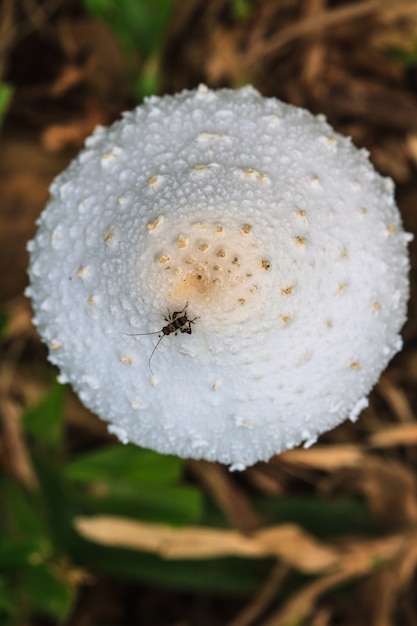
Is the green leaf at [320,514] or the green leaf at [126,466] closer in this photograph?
the green leaf at [126,466]

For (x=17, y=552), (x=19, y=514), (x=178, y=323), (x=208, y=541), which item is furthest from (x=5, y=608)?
(x=178, y=323)

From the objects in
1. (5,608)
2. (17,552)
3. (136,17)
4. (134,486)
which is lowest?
(5,608)

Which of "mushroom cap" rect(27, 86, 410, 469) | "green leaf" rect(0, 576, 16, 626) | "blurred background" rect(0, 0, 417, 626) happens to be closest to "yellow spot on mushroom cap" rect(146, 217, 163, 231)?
"mushroom cap" rect(27, 86, 410, 469)

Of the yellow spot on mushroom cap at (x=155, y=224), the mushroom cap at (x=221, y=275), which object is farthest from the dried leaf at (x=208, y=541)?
the yellow spot on mushroom cap at (x=155, y=224)

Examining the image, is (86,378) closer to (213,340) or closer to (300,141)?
(213,340)

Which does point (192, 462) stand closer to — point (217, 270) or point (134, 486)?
point (134, 486)

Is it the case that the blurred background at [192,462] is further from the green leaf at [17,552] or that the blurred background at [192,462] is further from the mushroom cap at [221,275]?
the mushroom cap at [221,275]

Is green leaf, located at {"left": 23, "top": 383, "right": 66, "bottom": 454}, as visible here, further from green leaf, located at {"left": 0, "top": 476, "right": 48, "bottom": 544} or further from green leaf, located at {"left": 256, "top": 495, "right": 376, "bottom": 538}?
green leaf, located at {"left": 256, "top": 495, "right": 376, "bottom": 538}
